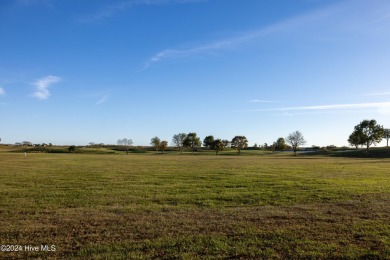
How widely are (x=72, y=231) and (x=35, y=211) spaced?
4845 millimetres

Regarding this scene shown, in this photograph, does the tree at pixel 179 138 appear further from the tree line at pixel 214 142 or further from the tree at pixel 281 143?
the tree at pixel 281 143

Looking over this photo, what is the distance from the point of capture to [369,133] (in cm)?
11512

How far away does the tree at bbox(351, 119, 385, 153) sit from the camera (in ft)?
373

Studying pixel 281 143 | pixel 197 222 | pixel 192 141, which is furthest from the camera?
pixel 192 141

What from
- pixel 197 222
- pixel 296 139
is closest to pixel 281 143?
pixel 296 139

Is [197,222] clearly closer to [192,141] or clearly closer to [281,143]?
[281,143]

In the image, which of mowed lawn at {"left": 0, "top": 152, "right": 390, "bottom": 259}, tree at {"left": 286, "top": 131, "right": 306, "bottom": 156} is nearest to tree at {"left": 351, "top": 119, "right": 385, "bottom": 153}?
tree at {"left": 286, "top": 131, "right": 306, "bottom": 156}

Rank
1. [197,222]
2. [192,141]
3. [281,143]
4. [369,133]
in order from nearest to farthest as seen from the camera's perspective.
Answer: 1. [197,222]
2. [369,133]
3. [281,143]
4. [192,141]

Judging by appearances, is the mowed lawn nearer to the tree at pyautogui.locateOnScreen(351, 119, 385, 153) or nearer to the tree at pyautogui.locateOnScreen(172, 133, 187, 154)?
the tree at pyautogui.locateOnScreen(351, 119, 385, 153)

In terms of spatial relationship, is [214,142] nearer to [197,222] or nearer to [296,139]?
[296,139]

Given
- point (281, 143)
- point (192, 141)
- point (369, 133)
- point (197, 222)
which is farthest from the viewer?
point (192, 141)

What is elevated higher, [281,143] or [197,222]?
[281,143]

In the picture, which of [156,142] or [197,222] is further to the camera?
[156,142]

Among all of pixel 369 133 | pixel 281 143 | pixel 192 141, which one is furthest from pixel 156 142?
pixel 369 133
